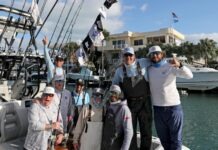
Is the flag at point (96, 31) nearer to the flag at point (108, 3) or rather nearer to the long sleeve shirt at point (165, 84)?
the flag at point (108, 3)

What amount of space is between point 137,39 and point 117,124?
6127cm

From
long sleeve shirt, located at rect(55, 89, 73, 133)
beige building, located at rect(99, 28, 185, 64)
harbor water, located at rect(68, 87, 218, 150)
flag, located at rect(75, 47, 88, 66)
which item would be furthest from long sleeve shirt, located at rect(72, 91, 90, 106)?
beige building, located at rect(99, 28, 185, 64)

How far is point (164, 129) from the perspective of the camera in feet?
15.7

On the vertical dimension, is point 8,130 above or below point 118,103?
below

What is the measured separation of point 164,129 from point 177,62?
43.3 inches

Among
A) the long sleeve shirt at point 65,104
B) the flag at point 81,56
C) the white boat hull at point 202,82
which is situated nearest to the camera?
the long sleeve shirt at point 65,104

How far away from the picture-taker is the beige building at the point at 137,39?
61.1 m

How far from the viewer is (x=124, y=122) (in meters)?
4.34

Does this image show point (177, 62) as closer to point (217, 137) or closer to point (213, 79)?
point (217, 137)

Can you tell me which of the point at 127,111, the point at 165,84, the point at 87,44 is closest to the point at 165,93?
the point at 165,84

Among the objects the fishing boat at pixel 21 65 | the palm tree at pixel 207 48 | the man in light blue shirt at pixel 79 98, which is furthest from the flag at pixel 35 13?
the palm tree at pixel 207 48

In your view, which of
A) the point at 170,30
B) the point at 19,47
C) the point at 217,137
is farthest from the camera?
the point at 170,30

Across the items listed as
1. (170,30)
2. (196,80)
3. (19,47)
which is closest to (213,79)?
(196,80)

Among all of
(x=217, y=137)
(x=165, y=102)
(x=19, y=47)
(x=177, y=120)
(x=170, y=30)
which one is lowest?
(x=217, y=137)
